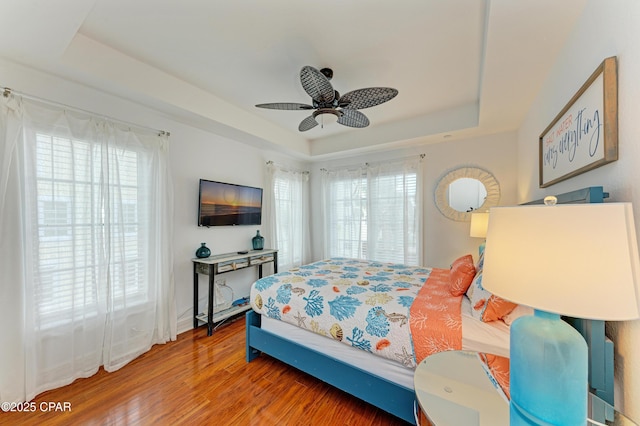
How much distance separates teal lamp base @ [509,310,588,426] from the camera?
2.26ft

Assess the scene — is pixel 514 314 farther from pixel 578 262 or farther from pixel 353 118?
pixel 353 118

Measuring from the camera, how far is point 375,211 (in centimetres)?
411

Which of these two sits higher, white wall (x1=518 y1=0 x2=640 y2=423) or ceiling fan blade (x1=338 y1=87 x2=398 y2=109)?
ceiling fan blade (x1=338 y1=87 x2=398 y2=109)

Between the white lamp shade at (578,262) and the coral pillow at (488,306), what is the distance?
855 mm

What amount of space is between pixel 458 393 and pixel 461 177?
3.07 metres

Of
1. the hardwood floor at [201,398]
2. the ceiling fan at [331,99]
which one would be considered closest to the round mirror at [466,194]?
the ceiling fan at [331,99]

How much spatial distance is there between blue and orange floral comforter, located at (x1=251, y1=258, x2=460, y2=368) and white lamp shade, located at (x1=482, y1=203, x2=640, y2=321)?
3.58 feet

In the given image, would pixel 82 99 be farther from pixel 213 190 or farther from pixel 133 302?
pixel 133 302

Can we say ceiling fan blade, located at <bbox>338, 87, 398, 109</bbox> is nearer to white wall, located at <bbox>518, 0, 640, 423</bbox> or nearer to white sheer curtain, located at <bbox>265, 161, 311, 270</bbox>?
white wall, located at <bbox>518, 0, 640, 423</bbox>

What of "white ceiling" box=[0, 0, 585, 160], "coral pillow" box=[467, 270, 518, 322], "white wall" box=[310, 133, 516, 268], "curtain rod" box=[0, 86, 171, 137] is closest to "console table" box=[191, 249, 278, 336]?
"curtain rod" box=[0, 86, 171, 137]

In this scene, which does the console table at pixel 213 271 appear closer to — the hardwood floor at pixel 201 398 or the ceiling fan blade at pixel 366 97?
the hardwood floor at pixel 201 398

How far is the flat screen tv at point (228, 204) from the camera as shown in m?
3.09

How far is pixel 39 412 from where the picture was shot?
5.59 feet

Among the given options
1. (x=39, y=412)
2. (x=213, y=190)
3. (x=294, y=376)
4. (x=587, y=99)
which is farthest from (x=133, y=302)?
(x=587, y=99)
